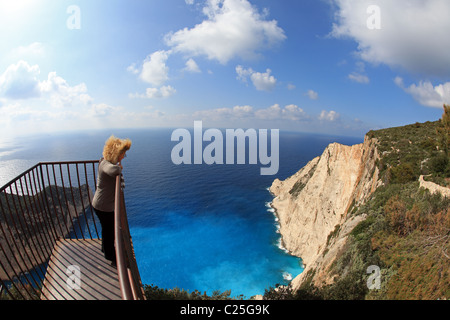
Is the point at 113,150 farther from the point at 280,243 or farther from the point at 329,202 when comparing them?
the point at 280,243

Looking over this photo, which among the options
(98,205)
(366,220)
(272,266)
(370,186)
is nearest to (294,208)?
(272,266)

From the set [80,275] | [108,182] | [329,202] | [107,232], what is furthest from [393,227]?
[329,202]

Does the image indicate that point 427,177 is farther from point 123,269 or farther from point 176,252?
point 176,252

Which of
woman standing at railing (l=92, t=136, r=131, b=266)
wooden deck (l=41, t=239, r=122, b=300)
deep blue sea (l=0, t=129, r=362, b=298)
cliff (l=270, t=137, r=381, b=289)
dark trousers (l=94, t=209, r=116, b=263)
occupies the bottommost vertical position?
deep blue sea (l=0, t=129, r=362, b=298)

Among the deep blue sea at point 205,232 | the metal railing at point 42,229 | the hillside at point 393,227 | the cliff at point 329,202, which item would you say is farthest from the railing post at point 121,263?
the deep blue sea at point 205,232

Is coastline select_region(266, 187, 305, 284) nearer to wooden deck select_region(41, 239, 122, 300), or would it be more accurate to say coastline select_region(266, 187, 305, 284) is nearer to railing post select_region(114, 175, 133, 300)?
wooden deck select_region(41, 239, 122, 300)

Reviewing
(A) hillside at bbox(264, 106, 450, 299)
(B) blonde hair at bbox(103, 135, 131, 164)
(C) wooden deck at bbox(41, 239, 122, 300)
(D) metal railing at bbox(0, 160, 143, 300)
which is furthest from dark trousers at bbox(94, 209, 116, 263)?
(A) hillside at bbox(264, 106, 450, 299)

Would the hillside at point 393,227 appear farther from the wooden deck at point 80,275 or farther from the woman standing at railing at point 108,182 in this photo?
the woman standing at railing at point 108,182
